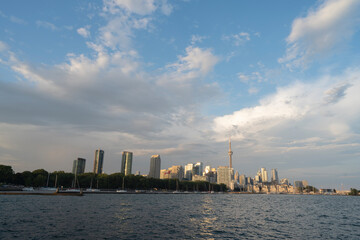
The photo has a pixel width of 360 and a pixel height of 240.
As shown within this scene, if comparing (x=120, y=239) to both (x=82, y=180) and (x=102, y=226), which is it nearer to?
(x=102, y=226)

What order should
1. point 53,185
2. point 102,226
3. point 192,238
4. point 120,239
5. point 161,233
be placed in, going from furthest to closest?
point 53,185 < point 102,226 < point 161,233 < point 192,238 < point 120,239

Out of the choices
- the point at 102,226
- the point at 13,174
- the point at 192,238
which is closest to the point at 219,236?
the point at 192,238

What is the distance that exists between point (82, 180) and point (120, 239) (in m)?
182

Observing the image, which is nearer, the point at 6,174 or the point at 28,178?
the point at 6,174

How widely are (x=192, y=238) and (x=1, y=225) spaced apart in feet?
107

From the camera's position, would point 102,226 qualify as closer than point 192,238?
No

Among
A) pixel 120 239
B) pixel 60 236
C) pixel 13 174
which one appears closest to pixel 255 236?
pixel 120 239

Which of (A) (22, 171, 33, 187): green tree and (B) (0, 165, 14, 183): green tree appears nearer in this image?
(B) (0, 165, 14, 183): green tree

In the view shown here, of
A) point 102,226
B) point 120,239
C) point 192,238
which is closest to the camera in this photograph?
point 120,239

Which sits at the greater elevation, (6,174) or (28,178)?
(6,174)

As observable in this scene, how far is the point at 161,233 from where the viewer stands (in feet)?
127

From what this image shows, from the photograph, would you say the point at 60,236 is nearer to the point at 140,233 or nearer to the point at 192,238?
the point at 140,233

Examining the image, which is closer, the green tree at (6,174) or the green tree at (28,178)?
the green tree at (6,174)

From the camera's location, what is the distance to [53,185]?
624 ft
